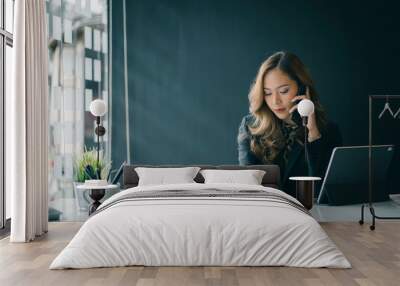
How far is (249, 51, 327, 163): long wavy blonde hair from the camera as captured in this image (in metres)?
7.63

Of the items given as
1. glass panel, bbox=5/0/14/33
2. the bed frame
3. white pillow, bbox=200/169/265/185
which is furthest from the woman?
glass panel, bbox=5/0/14/33

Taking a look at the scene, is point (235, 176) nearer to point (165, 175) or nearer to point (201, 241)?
point (165, 175)

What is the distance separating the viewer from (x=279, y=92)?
7.67m

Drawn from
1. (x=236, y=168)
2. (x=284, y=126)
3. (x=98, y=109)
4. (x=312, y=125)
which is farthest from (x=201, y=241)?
(x=312, y=125)

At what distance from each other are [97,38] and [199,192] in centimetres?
307

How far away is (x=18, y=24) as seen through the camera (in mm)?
5906

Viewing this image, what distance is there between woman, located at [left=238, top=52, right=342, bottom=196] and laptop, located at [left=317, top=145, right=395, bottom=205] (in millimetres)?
136

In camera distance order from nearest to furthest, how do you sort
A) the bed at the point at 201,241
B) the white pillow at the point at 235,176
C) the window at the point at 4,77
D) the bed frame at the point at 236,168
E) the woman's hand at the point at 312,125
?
1. the bed at the point at 201,241
2. the window at the point at 4,77
3. the white pillow at the point at 235,176
4. the bed frame at the point at 236,168
5. the woman's hand at the point at 312,125

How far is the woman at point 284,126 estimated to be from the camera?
7.61m

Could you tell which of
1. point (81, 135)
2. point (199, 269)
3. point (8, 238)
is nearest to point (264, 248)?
point (199, 269)

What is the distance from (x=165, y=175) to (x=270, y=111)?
66.5 inches

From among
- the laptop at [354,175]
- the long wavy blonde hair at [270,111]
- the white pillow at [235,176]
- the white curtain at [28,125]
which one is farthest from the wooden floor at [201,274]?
the long wavy blonde hair at [270,111]

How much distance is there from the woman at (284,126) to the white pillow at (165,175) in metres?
0.90

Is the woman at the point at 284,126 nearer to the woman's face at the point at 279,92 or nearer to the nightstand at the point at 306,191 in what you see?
the woman's face at the point at 279,92
